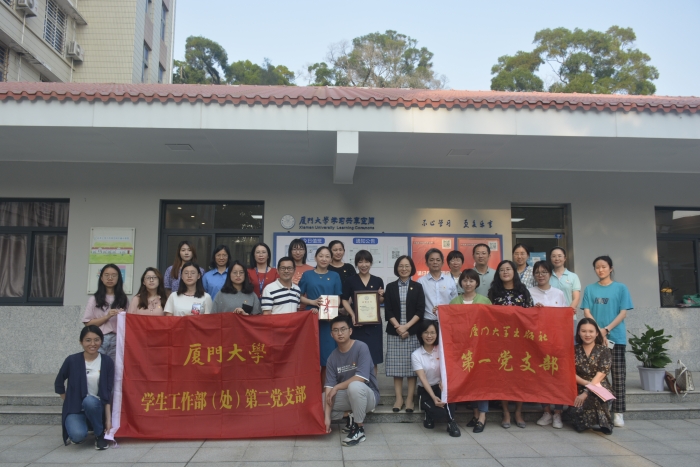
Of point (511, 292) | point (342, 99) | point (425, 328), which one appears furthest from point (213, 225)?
point (511, 292)

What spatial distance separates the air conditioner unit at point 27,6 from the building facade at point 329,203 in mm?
9293

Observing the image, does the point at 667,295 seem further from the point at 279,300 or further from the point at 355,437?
the point at 279,300

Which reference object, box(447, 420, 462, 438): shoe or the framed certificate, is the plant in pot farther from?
the framed certificate

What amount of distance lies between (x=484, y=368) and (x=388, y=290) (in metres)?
1.13

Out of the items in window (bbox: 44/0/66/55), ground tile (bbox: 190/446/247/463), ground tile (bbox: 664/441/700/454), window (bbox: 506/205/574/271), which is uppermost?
window (bbox: 44/0/66/55)

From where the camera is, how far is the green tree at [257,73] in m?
33.0

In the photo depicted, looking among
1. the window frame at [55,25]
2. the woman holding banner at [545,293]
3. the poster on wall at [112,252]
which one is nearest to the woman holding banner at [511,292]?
the woman holding banner at [545,293]

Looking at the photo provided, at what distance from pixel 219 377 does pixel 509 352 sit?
263 cm

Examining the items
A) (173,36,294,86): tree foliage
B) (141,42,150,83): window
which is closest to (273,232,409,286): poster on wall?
(141,42,150,83): window

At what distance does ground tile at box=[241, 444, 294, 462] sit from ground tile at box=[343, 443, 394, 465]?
45 cm

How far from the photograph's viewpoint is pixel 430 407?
177 inches

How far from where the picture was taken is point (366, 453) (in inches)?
156

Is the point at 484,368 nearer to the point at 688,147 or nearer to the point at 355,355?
the point at 355,355

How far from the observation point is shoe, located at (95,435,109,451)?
4.04m
